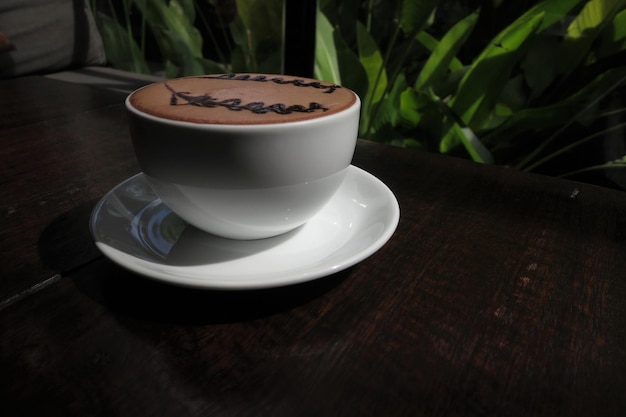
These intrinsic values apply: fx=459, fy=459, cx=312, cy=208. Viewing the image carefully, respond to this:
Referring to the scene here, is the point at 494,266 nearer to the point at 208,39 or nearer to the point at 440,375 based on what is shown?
the point at 440,375

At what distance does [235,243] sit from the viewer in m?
0.31

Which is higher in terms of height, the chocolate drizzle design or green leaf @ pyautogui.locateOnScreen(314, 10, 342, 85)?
the chocolate drizzle design

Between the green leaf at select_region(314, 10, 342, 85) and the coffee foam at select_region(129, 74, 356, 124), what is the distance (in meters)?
0.62

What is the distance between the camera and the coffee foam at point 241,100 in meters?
0.25

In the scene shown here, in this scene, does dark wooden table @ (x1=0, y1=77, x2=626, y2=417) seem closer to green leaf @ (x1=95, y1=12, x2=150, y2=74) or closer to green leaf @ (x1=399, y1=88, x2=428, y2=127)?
green leaf @ (x1=399, y1=88, x2=428, y2=127)

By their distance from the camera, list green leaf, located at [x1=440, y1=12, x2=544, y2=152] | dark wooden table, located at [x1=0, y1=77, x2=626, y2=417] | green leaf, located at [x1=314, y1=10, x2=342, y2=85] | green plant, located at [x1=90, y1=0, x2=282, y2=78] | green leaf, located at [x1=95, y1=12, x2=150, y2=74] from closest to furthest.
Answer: dark wooden table, located at [x1=0, y1=77, x2=626, y2=417] < green leaf, located at [x1=440, y1=12, x2=544, y2=152] < green leaf, located at [x1=314, y1=10, x2=342, y2=85] < green plant, located at [x1=90, y1=0, x2=282, y2=78] < green leaf, located at [x1=95, y1=12, x2=150, y2=74]

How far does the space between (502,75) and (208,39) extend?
816mm

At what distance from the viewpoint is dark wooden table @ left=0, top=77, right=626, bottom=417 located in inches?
8.0

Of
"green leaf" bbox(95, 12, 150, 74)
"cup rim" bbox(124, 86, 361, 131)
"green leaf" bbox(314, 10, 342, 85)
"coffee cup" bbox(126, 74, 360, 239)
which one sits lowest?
"green leaf" bbox(95, 12, 150, 74)

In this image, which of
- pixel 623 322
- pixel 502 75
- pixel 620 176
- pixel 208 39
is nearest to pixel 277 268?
pixel 623 322

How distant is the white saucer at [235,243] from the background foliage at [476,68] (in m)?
0.54

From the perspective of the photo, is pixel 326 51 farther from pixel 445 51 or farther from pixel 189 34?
pixel 189 34

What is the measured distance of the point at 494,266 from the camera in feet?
1.01

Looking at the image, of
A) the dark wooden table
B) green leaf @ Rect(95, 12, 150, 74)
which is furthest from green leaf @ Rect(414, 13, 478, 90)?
green leaf @ Rect(95, 12, 150, 74)
